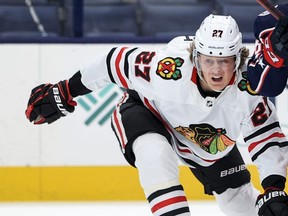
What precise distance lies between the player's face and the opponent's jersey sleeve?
0.13 metres

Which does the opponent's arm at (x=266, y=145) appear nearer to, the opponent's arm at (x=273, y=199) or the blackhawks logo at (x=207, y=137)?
the opponent's arm at (x=273, y=199)

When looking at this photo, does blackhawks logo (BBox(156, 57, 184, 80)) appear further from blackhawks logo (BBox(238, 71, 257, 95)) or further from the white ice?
the white ice

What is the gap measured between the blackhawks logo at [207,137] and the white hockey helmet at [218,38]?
0.32 metres

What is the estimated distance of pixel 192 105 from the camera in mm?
3469

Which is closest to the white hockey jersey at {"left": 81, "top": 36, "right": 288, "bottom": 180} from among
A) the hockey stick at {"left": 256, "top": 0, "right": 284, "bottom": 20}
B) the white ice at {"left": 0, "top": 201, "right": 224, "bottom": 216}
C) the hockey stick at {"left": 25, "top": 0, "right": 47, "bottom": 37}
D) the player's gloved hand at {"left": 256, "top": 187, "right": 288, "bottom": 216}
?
the player's gloved hand at {"left": 256, "top": 187, "right": 288, "bottom": 216}

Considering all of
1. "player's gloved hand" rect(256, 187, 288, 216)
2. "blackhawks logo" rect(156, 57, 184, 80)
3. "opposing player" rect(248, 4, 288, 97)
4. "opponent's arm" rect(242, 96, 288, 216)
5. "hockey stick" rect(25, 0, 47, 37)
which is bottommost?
"player's gloved hand" rect(256, 187, 288, 216)

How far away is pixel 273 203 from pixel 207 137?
0.44 m

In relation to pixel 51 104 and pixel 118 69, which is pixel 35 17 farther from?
pixel 118 69

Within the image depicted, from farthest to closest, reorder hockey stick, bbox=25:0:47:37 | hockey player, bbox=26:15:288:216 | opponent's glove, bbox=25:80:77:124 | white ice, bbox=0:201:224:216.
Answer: hockey stick, bbox=25:0:47:37 < white ice, bbox=0:201:224:216 < opponent's glove, bbox=25:80:77:124 < hockey player, bbox=26:15:288:216

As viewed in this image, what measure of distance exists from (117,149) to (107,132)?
0.34 feet

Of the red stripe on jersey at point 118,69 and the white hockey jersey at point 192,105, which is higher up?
the red stripe on jersey at point 118,69

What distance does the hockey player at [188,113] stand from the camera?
3.32 m

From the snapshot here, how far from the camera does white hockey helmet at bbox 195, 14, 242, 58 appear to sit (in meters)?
3.34

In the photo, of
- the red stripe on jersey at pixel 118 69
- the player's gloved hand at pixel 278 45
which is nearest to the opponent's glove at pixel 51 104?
the red stripe on jersey at pixel 118 69
